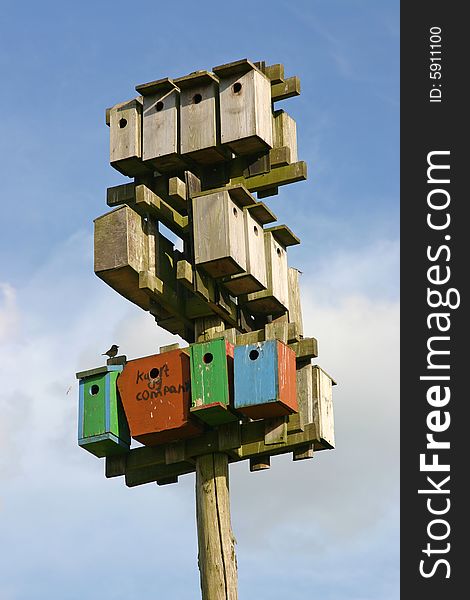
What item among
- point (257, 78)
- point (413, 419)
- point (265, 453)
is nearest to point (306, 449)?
point (265, 453)

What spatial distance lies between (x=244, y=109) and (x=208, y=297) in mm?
1560

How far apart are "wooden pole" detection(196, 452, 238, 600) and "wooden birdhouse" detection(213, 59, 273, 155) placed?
8.04ft

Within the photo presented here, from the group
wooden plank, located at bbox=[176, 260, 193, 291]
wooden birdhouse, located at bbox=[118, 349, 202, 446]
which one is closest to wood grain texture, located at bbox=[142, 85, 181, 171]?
wooden plank, located at bbox=[176, 260, 193, 291]

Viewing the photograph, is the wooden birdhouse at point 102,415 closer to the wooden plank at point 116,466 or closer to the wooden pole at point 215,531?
the wooden plank at point 116,466

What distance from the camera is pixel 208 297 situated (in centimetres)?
1130

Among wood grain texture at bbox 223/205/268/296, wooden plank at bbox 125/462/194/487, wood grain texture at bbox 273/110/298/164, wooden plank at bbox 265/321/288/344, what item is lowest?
wooden plank at bbox 125/462/194/487

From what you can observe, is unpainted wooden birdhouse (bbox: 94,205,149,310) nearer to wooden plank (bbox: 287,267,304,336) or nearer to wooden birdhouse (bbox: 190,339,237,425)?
wooden birdhouse (bbox: 190,339,237,425)

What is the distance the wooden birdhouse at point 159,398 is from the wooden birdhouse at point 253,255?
708 mm

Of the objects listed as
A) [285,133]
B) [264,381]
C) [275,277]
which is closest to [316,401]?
[264,381]

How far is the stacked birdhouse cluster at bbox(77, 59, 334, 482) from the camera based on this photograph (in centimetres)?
1104

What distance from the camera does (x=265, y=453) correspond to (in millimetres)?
11242

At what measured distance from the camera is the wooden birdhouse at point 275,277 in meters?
11.8

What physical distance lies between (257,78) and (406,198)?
1613 mm

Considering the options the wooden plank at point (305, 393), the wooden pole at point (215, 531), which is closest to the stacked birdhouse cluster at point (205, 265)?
the wooden plank at point (305, 393)
